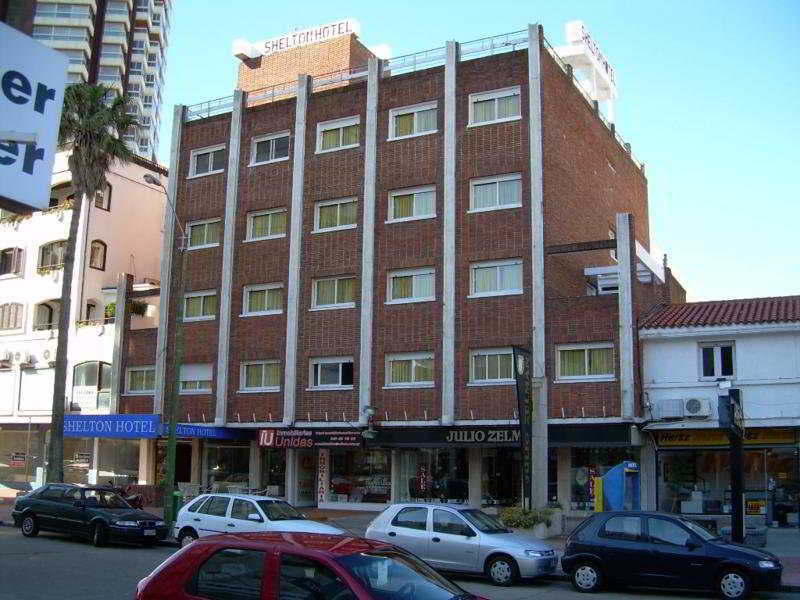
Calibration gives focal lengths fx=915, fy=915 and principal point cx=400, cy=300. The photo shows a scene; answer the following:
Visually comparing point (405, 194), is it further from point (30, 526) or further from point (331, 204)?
point (30, 526)

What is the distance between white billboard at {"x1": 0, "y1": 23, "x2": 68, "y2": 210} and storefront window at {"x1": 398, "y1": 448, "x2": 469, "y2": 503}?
2338cm

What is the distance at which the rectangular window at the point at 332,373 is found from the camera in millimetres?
30438

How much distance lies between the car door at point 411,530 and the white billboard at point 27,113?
11.6 metres

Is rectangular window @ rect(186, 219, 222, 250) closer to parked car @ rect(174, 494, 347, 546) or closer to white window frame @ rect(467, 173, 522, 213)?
white window frame @ rect(467, 173, 522, 213)

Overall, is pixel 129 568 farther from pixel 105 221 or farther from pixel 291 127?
pixel 105 221

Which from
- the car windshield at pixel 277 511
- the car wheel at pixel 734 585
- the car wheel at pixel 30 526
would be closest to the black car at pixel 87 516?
the car wheel at pixel 30 526

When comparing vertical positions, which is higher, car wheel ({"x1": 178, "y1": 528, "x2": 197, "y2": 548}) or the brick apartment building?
the brick apartment building

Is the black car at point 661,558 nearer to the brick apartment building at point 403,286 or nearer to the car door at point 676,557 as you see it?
the car door at point 676,557

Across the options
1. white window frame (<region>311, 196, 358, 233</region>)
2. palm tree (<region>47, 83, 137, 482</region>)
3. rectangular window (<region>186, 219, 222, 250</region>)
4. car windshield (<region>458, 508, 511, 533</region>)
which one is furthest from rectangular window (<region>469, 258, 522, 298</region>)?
palm tree (<region>47, 83, 137, 482</region>)

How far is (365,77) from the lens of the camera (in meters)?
32.9

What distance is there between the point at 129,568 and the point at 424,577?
11.2 meters

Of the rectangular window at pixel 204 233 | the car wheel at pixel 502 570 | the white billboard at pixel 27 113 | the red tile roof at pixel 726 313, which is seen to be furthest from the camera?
the rectangular window at pixel 204 233

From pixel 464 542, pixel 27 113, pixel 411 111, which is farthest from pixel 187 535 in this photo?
pixel 411 111

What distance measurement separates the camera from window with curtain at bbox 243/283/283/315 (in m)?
32.3
